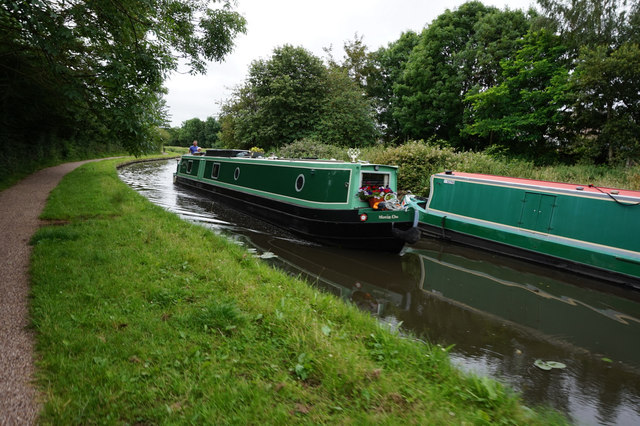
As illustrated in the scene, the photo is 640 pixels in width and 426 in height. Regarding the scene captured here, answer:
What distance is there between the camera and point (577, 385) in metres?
3.44

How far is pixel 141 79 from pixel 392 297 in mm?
5594

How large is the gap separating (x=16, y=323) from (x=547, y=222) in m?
8.95

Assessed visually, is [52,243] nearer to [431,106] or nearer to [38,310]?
[38,310]

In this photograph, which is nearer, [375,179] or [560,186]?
[560,186]

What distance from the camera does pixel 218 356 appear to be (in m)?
2.66

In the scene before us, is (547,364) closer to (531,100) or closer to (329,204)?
(329,204)

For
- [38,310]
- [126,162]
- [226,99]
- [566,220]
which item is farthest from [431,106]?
[38,310]

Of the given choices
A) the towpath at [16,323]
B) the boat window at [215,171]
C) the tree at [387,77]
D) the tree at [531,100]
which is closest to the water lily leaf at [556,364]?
the towpath at [16,323]

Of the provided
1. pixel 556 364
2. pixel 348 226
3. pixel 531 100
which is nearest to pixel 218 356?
pixel 556 364

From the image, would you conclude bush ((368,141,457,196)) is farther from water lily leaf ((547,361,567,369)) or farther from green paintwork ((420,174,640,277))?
water lily leaf ((547,361,567,369))

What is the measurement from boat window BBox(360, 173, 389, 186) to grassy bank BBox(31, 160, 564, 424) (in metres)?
4.29

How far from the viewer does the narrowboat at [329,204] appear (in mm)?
7402

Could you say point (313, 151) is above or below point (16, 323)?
above

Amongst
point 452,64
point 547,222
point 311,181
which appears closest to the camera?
point 547,222
